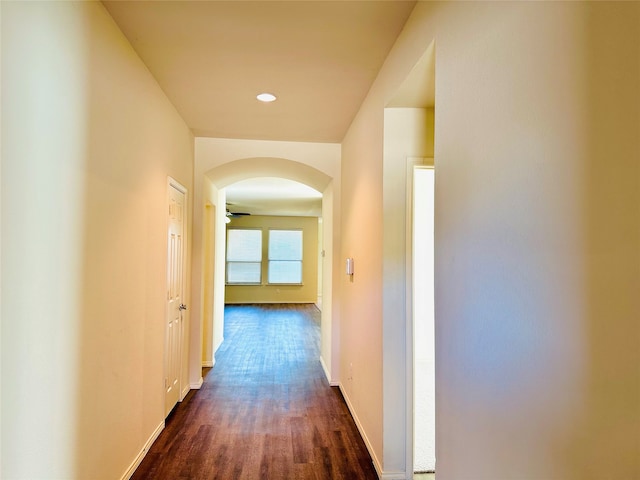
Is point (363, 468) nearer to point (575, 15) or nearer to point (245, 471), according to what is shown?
point (245, 471)

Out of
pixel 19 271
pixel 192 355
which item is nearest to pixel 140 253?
pixel 19 271

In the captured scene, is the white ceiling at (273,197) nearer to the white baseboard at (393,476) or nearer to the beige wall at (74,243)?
the beige wall at (74,243)

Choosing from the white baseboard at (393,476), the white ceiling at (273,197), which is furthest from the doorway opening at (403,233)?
the white ceiling at (273,197)

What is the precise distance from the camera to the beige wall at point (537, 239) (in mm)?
690

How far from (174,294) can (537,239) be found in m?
3.03

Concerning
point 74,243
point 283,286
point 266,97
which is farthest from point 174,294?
point 283,286

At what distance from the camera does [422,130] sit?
233 centimetres

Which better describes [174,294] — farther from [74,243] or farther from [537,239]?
[537,239]

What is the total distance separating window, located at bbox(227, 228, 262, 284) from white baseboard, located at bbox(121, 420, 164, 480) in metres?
7.85

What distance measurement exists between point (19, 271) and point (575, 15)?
177 cm

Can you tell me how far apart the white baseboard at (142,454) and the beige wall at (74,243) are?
6cm

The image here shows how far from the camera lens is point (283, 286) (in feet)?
35.5

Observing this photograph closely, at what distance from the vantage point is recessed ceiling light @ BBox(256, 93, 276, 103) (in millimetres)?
2855

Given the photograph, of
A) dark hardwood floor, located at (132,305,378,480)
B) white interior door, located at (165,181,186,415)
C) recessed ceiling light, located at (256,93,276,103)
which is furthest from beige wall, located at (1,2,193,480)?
recessed ceiling light, located at (256,93,276,103)
